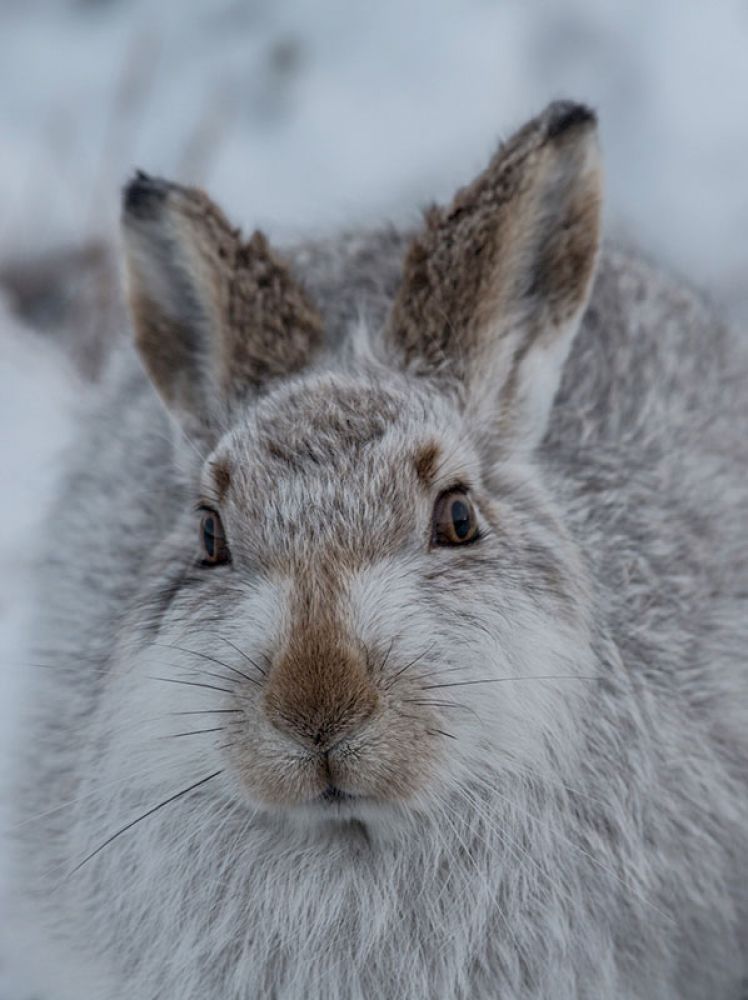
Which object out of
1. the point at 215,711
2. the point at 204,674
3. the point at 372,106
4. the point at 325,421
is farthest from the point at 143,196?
the point at 372,106

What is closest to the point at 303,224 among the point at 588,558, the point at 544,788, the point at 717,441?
the point at 717,441

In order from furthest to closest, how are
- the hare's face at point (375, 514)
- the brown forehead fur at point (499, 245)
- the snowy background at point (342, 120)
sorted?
1. the snowy background at point (342, 120)
2. the brown forehead fur at point (499, 245)
3. the hare's face at point (375, 514)

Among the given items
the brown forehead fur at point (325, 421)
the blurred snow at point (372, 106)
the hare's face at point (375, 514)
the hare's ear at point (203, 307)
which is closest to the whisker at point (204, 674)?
the hare's face at point (375, 514)

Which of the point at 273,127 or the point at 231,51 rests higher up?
the point at 231,51

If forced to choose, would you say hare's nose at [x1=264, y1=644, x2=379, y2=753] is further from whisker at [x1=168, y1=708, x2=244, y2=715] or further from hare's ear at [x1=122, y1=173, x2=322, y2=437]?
hare's ear at [x1=122, y1=173, x2=322, y2=437]

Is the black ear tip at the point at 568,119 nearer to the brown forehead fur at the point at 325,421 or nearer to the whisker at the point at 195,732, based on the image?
the brown forehead fur at the point at 325,421

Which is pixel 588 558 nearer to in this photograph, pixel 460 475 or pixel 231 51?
pixel 460 475
